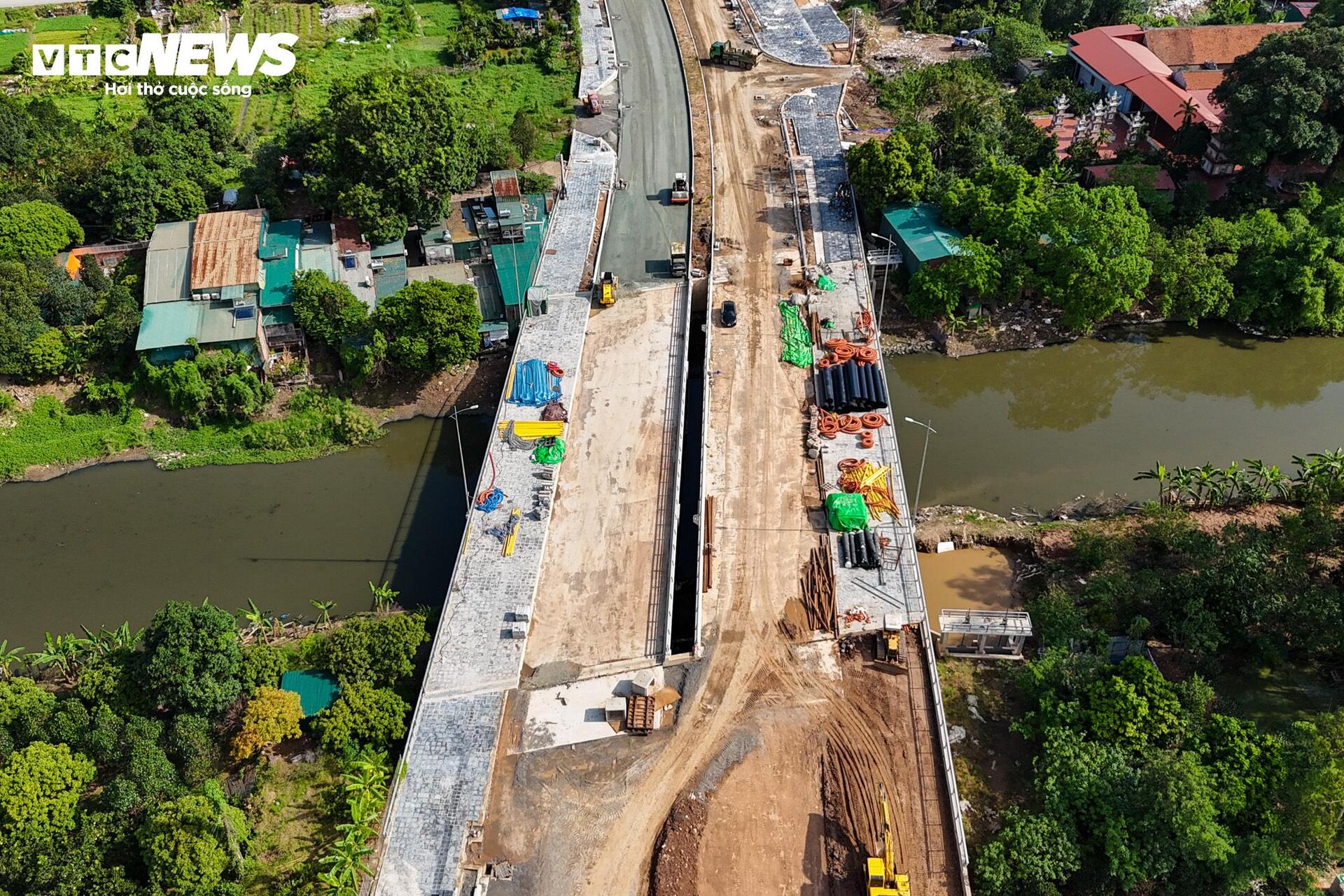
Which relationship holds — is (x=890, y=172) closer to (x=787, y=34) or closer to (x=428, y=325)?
(x=428, y=325)

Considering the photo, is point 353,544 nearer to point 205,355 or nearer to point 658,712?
point 205,355

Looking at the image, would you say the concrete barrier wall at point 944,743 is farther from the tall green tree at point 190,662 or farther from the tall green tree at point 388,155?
the tall green tree at point 388,155

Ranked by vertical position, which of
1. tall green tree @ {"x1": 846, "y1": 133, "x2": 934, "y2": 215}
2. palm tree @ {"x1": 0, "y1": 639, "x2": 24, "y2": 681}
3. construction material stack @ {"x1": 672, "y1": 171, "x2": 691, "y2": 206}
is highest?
tall green tree @ {"x1": 846, "y1": 133, "x2": 934, "y2": 215}

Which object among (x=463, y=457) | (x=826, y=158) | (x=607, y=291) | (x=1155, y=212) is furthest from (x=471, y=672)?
(x=1155, y=212)

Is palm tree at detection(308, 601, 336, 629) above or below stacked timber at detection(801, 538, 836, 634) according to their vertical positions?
below

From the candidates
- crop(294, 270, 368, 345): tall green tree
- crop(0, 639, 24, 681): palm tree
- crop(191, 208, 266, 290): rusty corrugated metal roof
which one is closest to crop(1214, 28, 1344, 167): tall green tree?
crop(294, 270, 368, 345): tall green tree

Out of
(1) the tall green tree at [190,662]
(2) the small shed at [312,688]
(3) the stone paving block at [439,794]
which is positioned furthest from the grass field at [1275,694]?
(1) the tall green tree at [190,662]

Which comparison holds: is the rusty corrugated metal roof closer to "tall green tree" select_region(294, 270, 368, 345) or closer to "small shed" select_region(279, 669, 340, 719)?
"tall green tree" select_region(294, 270, 368, 345)

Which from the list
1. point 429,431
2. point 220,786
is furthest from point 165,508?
point 220,786
